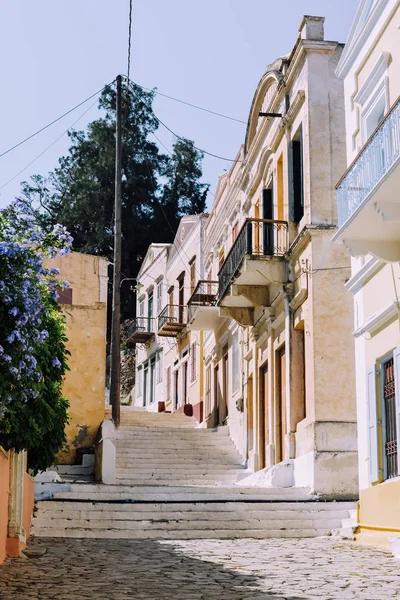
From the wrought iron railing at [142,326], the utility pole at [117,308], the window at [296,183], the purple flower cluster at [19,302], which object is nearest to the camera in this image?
the purple flower cluster at [19,302]

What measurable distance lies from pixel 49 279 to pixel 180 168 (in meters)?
44.0

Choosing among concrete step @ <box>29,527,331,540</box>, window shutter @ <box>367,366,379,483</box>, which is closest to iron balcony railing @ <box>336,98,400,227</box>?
window shutter @ <box>367,366,379,483</box>

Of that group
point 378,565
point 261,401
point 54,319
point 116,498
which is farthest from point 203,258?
point 378,565

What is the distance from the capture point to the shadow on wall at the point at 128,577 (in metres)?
7.81

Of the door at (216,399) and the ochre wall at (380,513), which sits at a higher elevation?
the door at (216,399)

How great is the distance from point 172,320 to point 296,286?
17.3 meters

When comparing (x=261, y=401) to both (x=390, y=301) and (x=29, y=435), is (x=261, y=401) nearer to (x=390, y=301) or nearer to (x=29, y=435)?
(x=390, y=301)

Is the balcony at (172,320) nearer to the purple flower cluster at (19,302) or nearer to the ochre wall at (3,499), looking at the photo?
the ochre wall at (3,499)

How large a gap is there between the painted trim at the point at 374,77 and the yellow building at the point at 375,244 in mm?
15

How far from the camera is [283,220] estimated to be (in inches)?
784

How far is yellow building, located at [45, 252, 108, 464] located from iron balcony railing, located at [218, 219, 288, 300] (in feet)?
14.8

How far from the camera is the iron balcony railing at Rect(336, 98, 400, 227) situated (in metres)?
11.0

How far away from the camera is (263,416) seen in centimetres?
2212

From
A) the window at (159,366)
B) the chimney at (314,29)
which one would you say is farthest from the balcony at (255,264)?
the window at (159,366)
